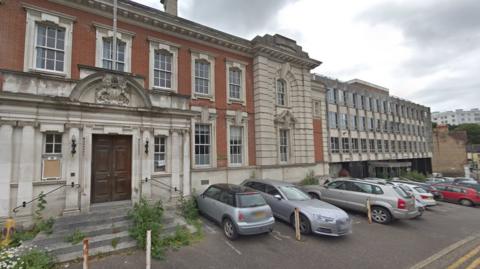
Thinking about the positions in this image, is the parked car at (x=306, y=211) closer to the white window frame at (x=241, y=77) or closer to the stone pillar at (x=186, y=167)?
the stone pillar at (x=186, y=167)

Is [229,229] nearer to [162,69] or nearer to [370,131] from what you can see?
[162,69]

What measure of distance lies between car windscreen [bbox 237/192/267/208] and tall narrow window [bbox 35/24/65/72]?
921cm

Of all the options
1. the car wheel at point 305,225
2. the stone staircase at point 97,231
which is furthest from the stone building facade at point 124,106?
the car wheel at point 305,225

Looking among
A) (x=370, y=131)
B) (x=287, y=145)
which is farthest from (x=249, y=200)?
(x=370, y=131)

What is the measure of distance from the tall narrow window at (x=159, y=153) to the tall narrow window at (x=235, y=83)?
5.56m

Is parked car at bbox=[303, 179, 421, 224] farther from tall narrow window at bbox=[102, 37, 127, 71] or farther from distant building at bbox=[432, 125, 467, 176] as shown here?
distant building at bbox=[432, 125, 467, 176]

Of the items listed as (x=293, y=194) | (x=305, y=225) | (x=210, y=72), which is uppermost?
(x=210, y=72)

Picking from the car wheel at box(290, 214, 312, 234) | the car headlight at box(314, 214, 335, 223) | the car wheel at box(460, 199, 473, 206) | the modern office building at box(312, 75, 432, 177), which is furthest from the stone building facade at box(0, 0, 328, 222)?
the car wheel at box(460, 199, 473, 206)

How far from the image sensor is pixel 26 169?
719 cm

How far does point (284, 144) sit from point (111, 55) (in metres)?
12.0

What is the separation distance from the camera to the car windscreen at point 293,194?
8977mm

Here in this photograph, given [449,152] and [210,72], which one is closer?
[210,72]

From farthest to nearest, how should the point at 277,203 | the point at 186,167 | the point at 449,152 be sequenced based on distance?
the point at 449,152, the point at 186,167, the point at 277,203

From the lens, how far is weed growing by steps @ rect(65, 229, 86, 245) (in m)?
6.16
